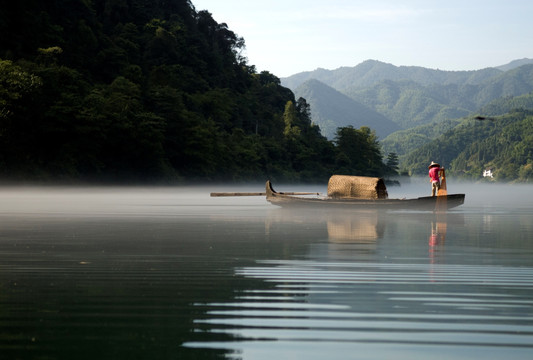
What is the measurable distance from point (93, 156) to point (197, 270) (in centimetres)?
5917

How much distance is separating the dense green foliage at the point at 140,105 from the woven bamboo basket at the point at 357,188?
35.1 meters

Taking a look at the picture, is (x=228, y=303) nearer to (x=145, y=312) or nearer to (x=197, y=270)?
(x=145, y=312)

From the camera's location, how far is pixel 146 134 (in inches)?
2918

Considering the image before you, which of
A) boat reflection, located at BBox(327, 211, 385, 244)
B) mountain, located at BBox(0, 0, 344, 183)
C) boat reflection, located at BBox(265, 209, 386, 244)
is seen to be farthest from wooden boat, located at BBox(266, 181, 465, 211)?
mountain, located at BBox(0, 0, 344, 183)

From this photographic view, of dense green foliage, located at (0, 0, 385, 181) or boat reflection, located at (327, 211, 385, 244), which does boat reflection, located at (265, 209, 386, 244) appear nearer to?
boat reflection, located at (327, 211, 385, 244)

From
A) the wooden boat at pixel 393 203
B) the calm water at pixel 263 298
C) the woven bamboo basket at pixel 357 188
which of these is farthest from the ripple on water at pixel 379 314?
the woven bamboo basket at pixel 357 188

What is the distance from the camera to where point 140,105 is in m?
78.6

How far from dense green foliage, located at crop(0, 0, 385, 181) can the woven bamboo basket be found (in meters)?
35.1

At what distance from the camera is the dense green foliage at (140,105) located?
63438mm

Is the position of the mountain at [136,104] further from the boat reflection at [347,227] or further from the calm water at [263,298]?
the calm water at [263,298]

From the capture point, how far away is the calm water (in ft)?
19.7

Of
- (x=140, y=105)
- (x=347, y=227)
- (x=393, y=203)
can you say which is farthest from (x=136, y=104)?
(x=347, y=227)

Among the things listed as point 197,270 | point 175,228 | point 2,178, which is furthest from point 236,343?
point 2,178

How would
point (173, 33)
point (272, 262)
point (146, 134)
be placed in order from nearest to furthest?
point (272, 262), point (146, 134), point (173, 33)
